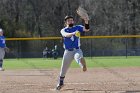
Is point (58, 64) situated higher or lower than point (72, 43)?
lower

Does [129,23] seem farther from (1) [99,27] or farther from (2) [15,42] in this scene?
(2) [15,42]

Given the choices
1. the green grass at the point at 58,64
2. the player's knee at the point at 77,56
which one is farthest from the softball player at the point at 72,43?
the green grass at the point at 58,64

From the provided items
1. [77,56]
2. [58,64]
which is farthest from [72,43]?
[58,64]

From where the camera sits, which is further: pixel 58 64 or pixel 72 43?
pixel 58 64

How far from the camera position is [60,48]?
117 ft

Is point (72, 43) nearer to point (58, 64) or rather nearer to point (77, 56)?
point (77, 56)

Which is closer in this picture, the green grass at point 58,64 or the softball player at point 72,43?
the softball player at point 72,43

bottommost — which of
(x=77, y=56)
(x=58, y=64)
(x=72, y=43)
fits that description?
(x=58, y=64)

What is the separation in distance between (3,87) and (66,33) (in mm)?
2671

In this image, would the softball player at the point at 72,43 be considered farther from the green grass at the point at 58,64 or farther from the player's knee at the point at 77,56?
the green grass at the point at 58,64

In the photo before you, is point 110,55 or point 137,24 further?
point 137,24

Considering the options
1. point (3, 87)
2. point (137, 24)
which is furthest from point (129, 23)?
point (3, 87)

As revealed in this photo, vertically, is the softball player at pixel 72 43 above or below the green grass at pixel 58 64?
above

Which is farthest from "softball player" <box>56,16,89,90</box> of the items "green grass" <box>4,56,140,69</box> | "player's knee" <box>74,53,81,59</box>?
"green grass" <box>4,56,140,69</box>
